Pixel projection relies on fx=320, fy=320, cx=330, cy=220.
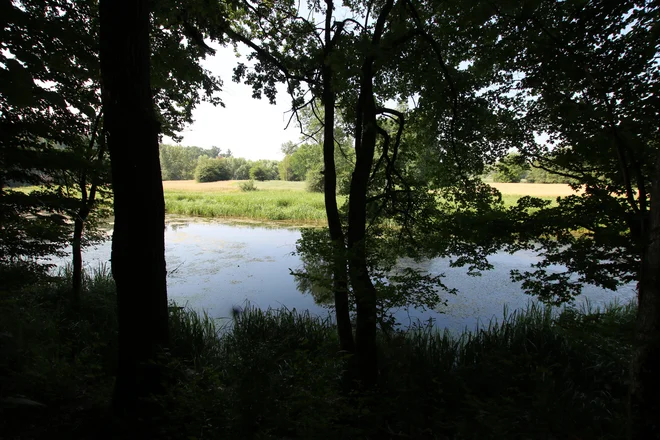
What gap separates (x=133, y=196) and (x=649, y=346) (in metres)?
3.22

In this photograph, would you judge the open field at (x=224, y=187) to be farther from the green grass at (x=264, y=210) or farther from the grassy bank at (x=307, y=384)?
the grassy bank at (x=307, y=384)

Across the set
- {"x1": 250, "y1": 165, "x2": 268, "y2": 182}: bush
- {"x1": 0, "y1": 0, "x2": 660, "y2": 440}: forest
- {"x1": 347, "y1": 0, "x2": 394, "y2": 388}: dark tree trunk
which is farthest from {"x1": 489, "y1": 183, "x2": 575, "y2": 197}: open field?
{"x1": 250, "y1": 165, "x2": 268, "y2": 182}: bush

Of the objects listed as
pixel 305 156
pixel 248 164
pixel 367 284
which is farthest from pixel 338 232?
pixel 248 164

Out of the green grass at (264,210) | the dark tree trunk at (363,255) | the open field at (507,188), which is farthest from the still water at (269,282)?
the open field at (507,188)

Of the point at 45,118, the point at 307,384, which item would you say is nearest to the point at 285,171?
the point at 45,118

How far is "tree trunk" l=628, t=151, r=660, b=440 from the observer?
1.64 m

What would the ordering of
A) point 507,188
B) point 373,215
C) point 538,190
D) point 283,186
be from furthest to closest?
point 283,186 < point 507,188 < point 538,190 < point 373,215

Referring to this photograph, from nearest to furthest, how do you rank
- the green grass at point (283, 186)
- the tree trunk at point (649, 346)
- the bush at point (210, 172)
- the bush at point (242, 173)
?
the tree trunk at point (649, 346)
the green grass at point (283, 186)
the bush at point (210, 172)
the bush at point (242, 173)

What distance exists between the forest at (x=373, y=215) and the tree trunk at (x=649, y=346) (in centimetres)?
1

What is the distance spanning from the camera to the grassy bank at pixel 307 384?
6.63 feet

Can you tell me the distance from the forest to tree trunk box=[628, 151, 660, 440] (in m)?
0.01

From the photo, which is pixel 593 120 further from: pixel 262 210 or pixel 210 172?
pixel 210 172

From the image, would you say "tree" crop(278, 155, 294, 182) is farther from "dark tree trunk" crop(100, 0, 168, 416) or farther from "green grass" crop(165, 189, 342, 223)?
"dark tree trunk" crop(100, 0, 168, 416)

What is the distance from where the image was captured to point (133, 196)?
223 centimetres
